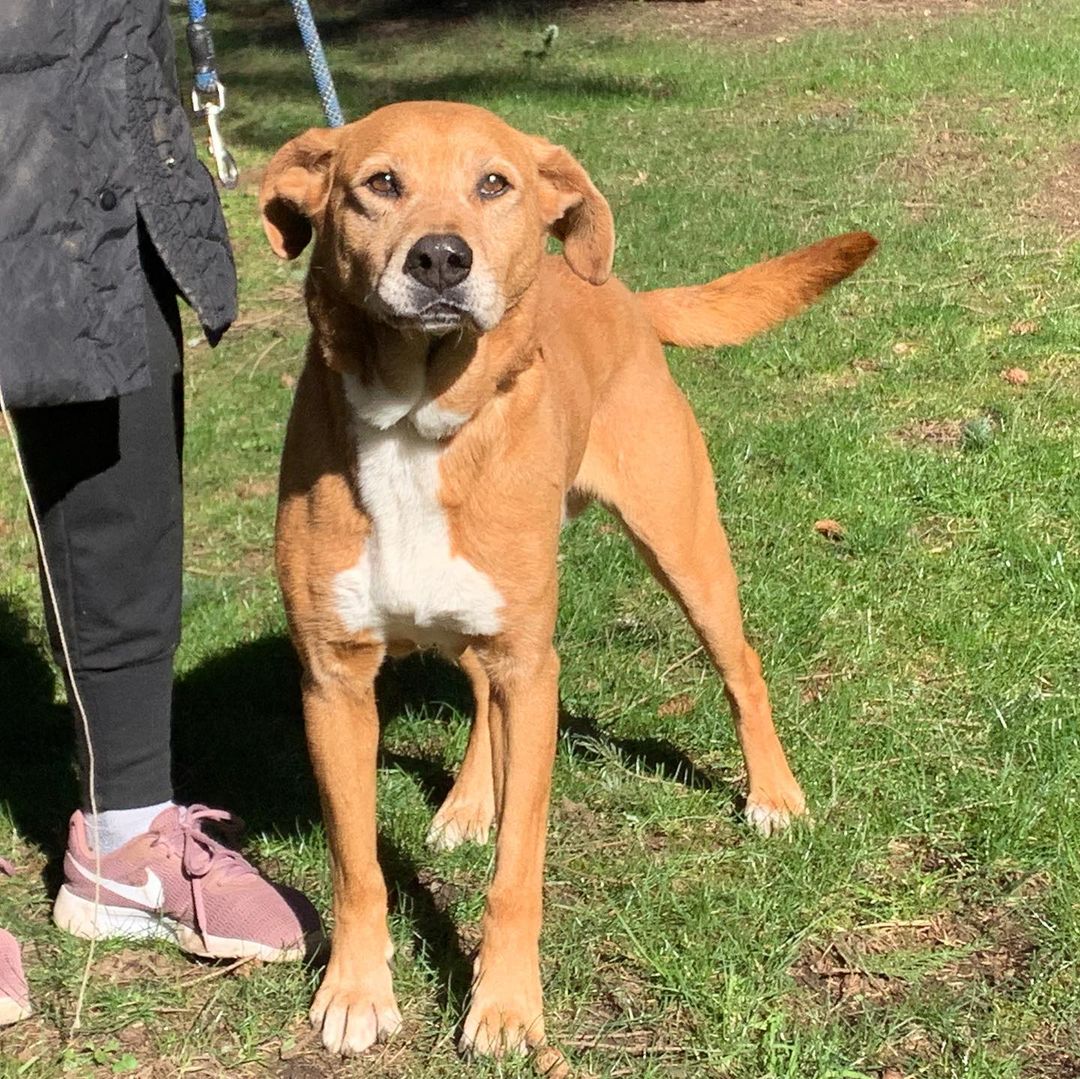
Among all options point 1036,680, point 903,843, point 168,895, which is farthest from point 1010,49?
point 168,895

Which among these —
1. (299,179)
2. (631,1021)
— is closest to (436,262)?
(299,179)

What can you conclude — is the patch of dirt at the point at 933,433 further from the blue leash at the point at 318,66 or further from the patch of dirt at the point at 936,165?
the blue leash at the point at 318,66

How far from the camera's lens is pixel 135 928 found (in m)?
3.30

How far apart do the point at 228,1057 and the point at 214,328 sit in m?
1.46

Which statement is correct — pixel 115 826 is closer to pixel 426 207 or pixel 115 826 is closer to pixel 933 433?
pixel 426 207

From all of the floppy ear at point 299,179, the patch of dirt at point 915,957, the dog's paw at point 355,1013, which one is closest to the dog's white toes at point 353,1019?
the dog's paw at point 355,1013

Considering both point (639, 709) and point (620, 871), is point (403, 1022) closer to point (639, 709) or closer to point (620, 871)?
point (620, 871)

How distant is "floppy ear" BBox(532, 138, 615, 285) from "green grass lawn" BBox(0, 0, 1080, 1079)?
1.34 meters

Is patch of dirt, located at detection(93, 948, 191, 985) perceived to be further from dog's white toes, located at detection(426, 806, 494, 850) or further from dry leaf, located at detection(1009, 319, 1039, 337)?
dry leaf, located at detection(1009, 319, 1039, 337)

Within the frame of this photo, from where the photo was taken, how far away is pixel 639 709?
4.20 metres

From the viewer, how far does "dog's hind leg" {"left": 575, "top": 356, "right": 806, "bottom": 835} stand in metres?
3.75

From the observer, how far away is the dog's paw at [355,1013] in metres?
2.95

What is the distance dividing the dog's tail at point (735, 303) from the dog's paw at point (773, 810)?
1.29 m

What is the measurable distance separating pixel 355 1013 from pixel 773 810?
1212 millimetres
